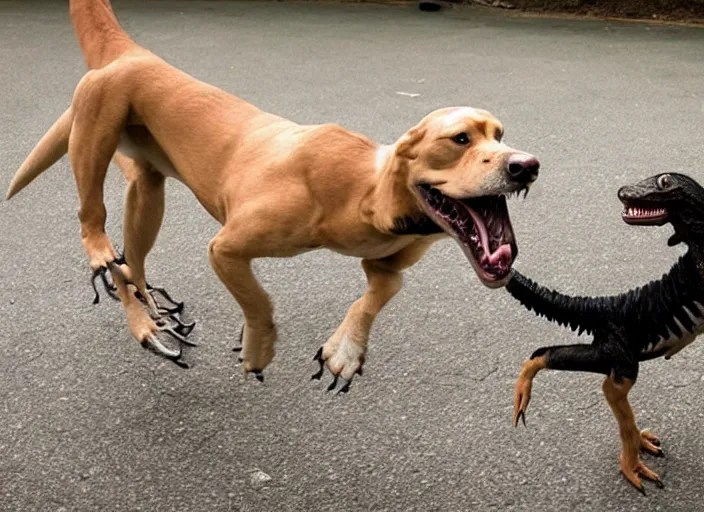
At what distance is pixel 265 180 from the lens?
165cm

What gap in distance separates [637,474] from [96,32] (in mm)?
1505

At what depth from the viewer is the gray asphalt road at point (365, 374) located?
179 cm

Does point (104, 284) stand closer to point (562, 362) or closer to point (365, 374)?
point (365, 374)

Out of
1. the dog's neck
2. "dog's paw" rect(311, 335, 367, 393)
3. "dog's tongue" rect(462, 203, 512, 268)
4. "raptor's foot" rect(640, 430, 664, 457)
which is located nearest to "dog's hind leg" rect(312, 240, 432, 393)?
"dog's paw" rect(311, 335, 367, 393)

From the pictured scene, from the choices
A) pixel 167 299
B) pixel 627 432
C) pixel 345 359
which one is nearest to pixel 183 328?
pixel 167 299

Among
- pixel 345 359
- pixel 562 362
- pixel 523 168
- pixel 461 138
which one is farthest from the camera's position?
pixel 345 359

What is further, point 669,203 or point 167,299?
point 167,299

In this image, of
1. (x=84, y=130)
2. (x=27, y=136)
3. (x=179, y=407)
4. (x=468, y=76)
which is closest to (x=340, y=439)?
(x=179, y=407)

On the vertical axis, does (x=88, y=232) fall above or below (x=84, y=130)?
below

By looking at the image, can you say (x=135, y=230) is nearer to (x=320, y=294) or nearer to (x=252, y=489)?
(x=320, y=294)

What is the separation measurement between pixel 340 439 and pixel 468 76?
3005 millimetres

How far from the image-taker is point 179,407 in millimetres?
2059

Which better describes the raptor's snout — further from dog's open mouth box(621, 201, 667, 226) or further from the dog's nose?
the dog's nose

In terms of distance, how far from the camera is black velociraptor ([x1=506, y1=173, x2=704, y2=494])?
146cm
